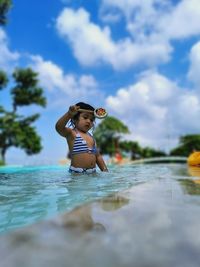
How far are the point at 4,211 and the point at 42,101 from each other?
2759cm

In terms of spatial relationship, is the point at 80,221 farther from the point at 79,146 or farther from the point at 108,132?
the point at 108,132

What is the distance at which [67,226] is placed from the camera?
1.12 metres

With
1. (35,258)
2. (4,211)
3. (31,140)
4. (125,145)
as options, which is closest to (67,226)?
(35,258)

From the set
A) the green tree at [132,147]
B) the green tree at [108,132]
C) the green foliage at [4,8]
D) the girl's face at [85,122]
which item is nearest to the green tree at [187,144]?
the green tree at [132,147]

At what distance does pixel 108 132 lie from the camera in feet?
217

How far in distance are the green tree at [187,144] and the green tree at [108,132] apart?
62.4ft

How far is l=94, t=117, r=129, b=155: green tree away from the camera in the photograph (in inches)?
2557

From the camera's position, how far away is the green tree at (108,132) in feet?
213

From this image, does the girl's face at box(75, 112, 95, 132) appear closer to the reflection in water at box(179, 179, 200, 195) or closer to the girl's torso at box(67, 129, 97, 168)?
the girl's torso at box(67, 129, 97, 168)

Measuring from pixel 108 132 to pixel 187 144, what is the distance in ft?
75.9

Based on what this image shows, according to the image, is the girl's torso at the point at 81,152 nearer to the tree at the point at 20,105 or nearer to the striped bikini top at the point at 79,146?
the striped bikini top at the point at 79,146

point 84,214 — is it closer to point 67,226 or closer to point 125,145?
point 67,226

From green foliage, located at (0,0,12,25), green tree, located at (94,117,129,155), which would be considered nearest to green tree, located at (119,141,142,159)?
green tree, located at (94,117,129,155)

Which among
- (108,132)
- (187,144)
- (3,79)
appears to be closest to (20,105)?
(3,79)
